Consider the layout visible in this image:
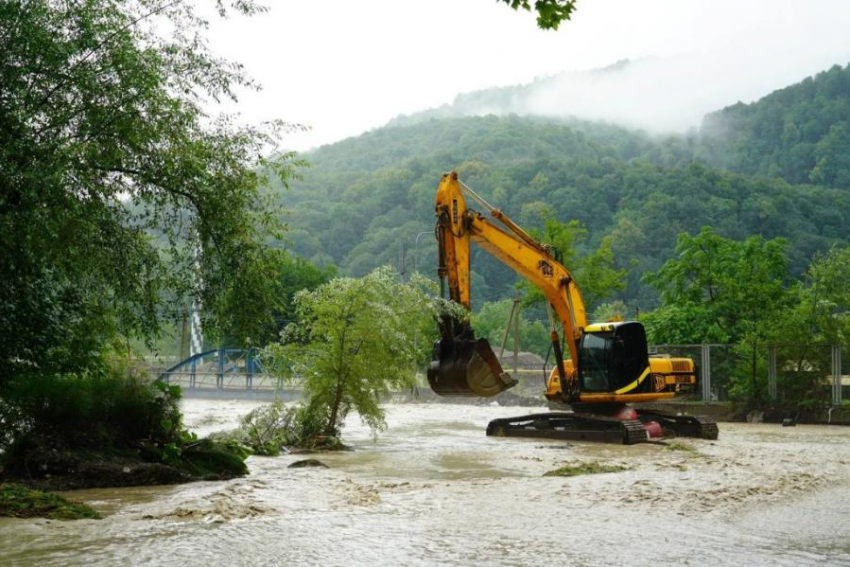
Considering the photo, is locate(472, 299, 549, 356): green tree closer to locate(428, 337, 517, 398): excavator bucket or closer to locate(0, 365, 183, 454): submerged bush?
locate(428, 337, 517, 398): excavator bucket

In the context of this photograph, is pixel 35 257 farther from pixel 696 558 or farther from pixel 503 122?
pixel 503 122

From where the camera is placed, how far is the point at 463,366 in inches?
710

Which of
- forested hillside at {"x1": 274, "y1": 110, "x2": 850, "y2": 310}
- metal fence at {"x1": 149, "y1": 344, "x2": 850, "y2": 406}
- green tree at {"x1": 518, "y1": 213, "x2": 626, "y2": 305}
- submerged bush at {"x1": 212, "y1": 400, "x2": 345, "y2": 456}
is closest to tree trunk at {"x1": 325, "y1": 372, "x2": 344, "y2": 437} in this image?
submerged bush at {"x1": 212, "y1": 400, "x2": 345, "y2": 456}

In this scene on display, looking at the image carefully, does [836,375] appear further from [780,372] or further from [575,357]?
[575,357]

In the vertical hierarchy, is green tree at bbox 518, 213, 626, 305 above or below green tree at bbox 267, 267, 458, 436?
above

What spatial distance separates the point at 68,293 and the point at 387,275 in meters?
7.67

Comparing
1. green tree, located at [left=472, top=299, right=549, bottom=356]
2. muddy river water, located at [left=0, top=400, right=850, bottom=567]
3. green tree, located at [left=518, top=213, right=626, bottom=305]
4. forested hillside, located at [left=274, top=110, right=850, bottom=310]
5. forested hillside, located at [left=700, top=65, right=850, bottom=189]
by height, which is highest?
forested hillside, located at [left=700, top=65, right=850, bottom=189]

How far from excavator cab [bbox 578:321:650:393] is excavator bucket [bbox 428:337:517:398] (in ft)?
10.7

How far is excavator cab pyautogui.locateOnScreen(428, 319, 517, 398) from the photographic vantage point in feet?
59.2

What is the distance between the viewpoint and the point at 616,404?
21.3 metres

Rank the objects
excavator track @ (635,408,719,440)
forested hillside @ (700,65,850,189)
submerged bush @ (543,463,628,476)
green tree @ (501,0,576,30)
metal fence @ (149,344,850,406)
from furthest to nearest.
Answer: forested hillside @ (700,65,850,189)
metal fence @ (149,344,850,406)
excavator track @ (635,408,719,440)
submerged bush @ (543,463,628,476)
green tree @ (501,0,576,30)

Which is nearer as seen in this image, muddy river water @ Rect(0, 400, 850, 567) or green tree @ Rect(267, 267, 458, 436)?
muddy river water @ Rect(0, 400, 850, 567)

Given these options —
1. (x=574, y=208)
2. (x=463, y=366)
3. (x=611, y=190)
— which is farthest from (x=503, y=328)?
(x=463, y=366)

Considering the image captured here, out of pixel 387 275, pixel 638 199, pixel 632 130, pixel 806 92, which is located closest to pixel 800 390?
pixel 387 275
